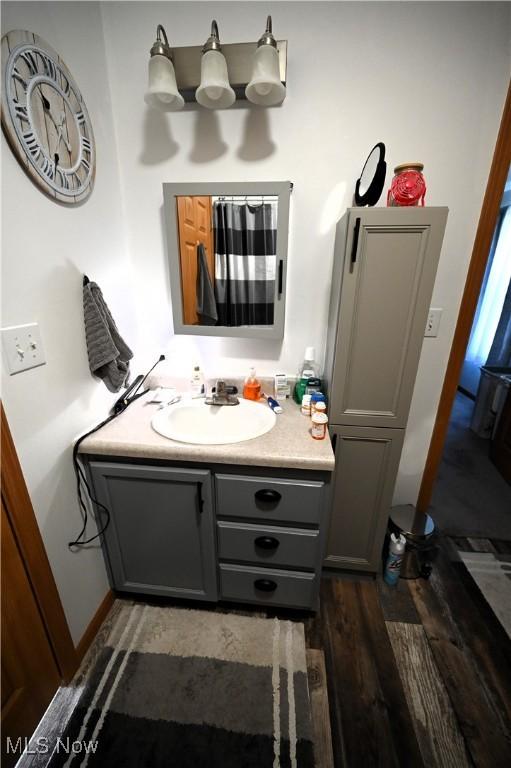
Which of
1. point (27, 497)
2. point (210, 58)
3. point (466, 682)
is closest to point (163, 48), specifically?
point (210, 58)

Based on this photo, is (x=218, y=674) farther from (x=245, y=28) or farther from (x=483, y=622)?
(x=245, y=28)

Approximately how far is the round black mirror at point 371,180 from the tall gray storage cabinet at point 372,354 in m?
0.12

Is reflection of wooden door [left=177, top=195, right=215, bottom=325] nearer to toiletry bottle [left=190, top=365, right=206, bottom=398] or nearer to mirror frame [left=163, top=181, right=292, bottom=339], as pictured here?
mirror frame [left=163, top=181, right=292, bottom=339]

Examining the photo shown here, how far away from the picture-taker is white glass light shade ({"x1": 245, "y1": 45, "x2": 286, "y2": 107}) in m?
0.96

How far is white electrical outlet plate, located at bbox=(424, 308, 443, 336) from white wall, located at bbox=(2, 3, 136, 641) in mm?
1382

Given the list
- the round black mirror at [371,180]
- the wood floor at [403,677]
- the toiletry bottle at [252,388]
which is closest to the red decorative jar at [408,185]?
the round black mirror at [371,180]

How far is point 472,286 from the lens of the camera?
49.9 inches

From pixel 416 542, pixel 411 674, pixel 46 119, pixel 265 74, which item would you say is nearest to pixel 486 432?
pixel 416 542

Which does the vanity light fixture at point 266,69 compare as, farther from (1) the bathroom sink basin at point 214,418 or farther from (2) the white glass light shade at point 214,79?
(1) the bathroom sink basin at point 214,418

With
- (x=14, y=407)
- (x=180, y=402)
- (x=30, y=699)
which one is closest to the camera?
(x=14, y=407)

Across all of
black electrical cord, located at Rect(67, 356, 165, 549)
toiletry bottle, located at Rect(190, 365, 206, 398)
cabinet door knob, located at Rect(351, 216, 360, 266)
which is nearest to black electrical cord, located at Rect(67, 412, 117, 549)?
black electrical cord, located at Rect(67, 356, 165, 549)

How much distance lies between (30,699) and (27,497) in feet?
2.13

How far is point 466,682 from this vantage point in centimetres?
107

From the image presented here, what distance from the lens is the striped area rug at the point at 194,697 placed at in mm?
901
